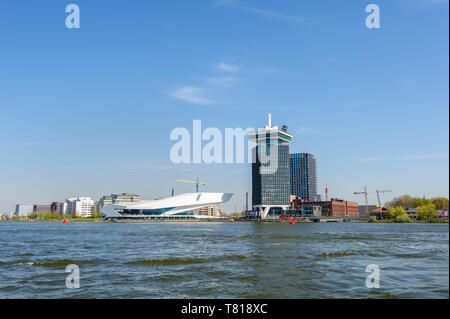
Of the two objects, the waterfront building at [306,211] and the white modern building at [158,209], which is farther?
the waterfront building at [306,211]

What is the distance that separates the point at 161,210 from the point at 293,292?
155739mm

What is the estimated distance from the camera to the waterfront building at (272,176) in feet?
604

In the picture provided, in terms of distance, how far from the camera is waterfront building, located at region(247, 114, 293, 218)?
18425 cm

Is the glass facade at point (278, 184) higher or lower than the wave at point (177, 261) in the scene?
higher

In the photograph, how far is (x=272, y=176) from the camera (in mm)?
185000

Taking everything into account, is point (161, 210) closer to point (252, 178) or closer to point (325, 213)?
point (252, 178)

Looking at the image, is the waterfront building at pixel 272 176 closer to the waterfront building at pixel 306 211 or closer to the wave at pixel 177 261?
the waterfront building at pixel 306 211

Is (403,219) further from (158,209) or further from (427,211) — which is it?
(158,209)

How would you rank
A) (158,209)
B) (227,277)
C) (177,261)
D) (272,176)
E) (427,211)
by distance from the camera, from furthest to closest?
(272,176) → (158,209) → (427,211) → (177,261) → (227,277)

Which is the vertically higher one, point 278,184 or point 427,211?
point 278,184

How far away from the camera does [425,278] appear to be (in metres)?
13.9

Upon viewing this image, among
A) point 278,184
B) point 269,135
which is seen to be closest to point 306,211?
point 278,184

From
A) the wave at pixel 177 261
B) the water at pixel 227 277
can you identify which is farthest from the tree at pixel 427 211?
the wave at pixel 177 261
